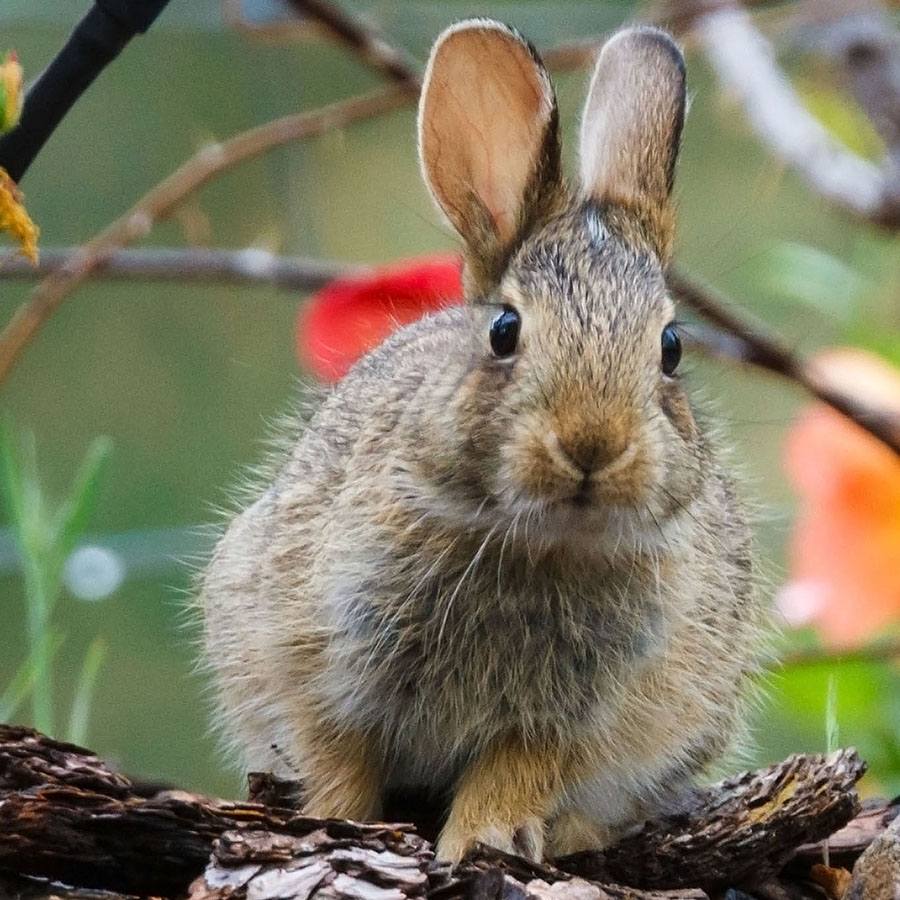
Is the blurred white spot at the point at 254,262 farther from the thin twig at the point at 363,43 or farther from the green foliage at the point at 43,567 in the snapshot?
the green foliage at the point at 43,567

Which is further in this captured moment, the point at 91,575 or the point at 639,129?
the point at 91,575

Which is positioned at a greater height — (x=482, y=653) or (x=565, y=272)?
(x=565, y=272)

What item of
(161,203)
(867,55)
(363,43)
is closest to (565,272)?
(363,43)

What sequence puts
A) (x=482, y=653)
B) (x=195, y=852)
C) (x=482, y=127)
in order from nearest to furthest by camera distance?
(x=195, y=852) < (x=482, y=653) < (x=482, y=127)

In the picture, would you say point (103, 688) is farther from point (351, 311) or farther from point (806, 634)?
point (351, 311)

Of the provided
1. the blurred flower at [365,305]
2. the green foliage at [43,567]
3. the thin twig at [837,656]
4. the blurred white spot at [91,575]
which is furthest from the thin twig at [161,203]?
the blurred white spot at [91,575]

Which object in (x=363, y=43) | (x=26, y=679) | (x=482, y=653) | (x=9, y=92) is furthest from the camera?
(x=363, y=43)

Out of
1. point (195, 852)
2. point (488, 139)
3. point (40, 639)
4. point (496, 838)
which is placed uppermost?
point (488, 139)

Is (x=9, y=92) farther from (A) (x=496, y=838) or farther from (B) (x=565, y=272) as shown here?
(A) (x=496, y=838)
